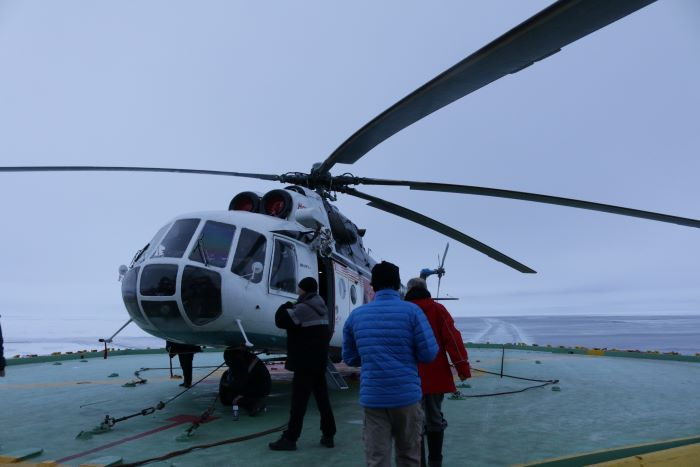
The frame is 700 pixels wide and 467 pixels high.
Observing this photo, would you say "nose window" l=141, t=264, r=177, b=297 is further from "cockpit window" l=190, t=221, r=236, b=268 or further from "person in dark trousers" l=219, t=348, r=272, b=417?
"person in dark trousers" l=219, t=348, r=272, b=417

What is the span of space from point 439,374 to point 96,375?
912cm

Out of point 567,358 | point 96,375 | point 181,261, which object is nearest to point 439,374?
point 181,261

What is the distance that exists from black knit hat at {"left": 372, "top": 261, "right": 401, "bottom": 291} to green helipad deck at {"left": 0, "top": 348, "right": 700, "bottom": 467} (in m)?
1.73

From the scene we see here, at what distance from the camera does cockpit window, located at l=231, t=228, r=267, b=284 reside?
6.12 meters

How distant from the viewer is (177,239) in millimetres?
6141

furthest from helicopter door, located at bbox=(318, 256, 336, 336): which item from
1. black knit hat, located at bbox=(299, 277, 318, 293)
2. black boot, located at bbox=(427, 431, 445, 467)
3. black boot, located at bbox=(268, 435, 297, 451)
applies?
black boot, located at bbox=(427, 431, 445, 467)

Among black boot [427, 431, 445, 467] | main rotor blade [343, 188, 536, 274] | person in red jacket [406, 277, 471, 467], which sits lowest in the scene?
black boot [427, 431, 445, 467]

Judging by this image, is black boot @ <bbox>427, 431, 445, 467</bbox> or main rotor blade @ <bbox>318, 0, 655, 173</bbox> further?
black boot @ <bbox>427, 431, 445, 467</bbox>

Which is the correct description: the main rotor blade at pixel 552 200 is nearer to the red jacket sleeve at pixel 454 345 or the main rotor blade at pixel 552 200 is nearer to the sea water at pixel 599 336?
the red jacket sleeve at pixel 454 345

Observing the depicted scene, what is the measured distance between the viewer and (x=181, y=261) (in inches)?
226

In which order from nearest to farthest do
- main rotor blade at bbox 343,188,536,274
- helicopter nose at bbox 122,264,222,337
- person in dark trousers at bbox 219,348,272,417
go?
helicopter nose at bbox 122,264,222,337
person in dark trousers at bbox 219,348,272,417
main rotor blade at bbox 343,188,536,274

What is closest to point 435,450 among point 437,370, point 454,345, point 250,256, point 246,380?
point 437,370

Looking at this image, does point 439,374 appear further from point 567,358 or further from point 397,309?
point 567,358

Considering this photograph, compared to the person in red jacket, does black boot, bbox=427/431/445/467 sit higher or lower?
lower
